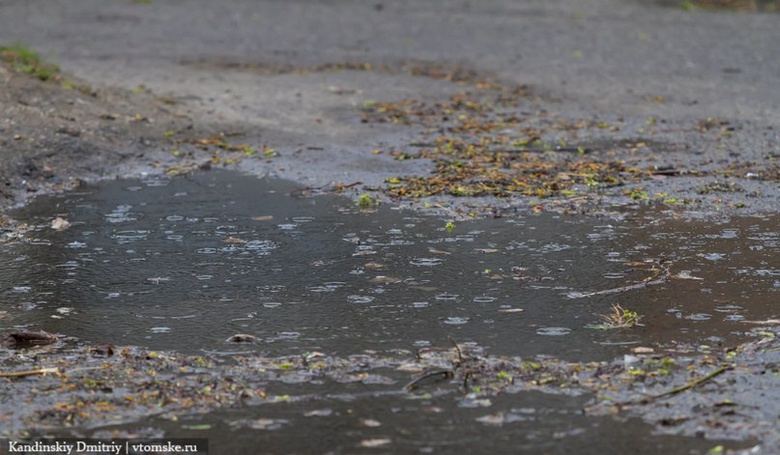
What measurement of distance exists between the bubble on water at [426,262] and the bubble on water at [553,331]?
111 centimetres

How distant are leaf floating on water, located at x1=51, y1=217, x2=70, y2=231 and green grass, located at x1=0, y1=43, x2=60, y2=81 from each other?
10.0 ft

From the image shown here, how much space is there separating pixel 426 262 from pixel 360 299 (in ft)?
2.24

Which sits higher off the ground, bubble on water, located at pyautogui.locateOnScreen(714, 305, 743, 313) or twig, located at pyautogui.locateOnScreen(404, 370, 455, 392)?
bubble on water, located at pyautogui.locateOnScreen(714, 305, 743, 313)

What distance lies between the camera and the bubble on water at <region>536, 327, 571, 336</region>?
15.6 feet

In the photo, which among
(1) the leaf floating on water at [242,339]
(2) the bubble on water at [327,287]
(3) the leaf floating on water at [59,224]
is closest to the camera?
(1) the leaf floating on water at [242,339]

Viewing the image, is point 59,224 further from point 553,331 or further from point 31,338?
point 553,331

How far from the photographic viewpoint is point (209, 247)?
6176 mm

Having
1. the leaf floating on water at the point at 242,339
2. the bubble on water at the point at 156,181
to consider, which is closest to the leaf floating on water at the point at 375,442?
the leaf floating on water at the point at 242,339

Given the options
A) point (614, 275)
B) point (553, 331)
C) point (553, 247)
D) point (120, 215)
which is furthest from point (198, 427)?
point (120, 215)

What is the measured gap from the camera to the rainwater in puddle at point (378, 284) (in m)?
4.56

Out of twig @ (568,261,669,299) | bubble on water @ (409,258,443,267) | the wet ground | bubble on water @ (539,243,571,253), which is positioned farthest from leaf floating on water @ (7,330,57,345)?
bubble on water @ (539,243,571,253)

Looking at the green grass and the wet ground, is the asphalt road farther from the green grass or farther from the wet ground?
the green grass

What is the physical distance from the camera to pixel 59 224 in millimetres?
6656

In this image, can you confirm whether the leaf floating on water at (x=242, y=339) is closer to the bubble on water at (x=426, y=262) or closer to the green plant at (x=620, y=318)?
the bubble on water at (x=426, y=262)
